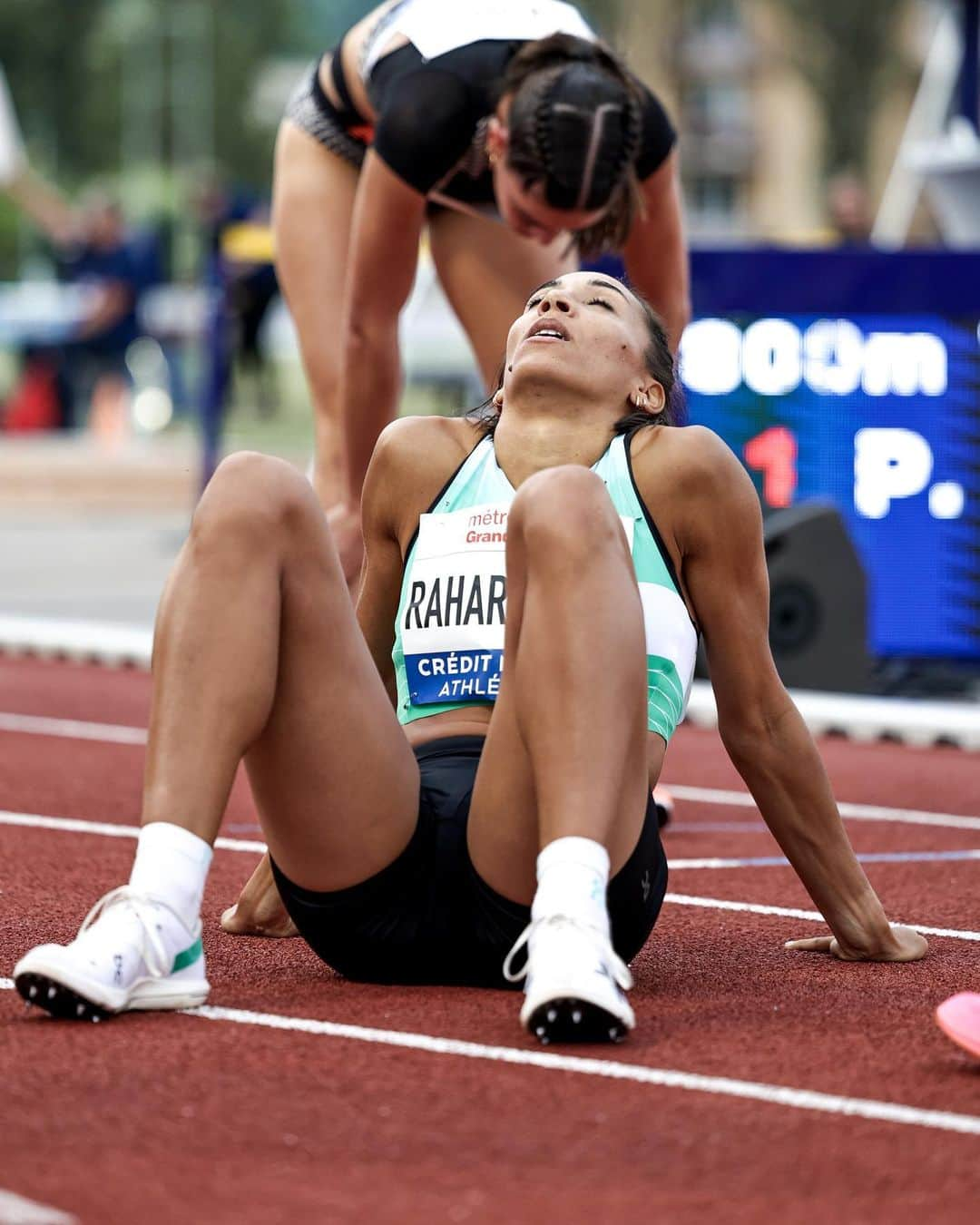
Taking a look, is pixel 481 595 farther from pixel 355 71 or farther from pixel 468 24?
pixel 355 71

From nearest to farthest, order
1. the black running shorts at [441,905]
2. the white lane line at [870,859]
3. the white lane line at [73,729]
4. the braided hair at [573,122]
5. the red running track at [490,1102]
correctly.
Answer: the red running track at [490,1102]
the black running shorts at [441,905]
the braided hair at [573,122]
the white lane line at [870,859]
the white lane line at [73,729]

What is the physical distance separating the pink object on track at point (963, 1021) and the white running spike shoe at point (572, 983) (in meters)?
0.40

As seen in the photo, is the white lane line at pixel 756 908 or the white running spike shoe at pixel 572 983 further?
the white lane line at pixel 756 908

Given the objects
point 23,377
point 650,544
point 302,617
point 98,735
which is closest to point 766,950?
point 650,544

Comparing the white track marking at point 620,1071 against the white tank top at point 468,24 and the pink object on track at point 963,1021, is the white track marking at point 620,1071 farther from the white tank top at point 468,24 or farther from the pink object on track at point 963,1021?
the white tank top at point 468,24

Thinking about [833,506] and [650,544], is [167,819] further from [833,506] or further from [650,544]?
[833,506]

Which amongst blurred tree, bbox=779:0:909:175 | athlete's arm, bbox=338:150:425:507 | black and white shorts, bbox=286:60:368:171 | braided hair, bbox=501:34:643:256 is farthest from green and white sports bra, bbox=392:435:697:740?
blurred tree, bbox=779:0:909:175

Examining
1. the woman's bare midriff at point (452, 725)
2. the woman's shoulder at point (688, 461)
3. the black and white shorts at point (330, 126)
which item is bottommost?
the woman's bare midriff at point (452, 725)

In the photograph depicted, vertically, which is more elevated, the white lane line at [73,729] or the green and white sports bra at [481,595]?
the green and white sports bra at [481,595]

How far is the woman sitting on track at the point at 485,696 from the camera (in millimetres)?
3096

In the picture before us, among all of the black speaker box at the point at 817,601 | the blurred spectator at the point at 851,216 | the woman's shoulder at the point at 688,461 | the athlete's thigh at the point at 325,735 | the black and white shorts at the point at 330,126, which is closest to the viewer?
the athlete's thigh at the point at 325,735

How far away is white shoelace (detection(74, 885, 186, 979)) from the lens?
3082 mm

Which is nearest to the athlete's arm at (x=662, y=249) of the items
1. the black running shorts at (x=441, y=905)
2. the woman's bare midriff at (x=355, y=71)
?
the woman's bare midriff at (x=355, y=71)

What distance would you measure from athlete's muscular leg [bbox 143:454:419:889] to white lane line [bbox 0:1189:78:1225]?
76 cm
